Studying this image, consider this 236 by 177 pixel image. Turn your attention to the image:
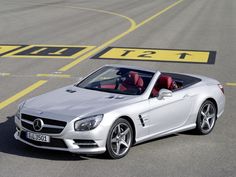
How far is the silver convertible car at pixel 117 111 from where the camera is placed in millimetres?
9484

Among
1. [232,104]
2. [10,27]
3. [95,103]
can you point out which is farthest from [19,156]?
[10,27]

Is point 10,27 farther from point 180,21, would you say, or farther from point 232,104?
point 232,104

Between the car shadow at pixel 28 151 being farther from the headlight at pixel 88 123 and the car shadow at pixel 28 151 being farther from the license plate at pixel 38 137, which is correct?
the headlight at pixel 88 123

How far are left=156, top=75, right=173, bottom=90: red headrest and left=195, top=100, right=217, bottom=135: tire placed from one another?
2.48 ft

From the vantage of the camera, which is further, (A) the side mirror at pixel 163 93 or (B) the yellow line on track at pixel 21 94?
(B) the yellow line on track at pixel 21 94

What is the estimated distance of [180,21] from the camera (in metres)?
34.1

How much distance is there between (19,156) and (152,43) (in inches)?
609

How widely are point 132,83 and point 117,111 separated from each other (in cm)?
131

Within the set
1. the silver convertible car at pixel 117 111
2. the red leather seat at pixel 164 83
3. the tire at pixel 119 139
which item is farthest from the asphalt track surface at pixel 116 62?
the red leather seat at pixel 164 83

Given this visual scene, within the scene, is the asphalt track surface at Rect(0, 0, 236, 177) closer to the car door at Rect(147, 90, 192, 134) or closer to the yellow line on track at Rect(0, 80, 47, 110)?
the yellow line on track at Rect(0, 80, 47, 110)

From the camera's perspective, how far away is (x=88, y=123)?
948cm

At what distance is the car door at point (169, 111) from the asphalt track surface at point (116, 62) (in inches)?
13.4

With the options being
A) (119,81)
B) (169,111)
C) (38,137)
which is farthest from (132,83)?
(38,137)

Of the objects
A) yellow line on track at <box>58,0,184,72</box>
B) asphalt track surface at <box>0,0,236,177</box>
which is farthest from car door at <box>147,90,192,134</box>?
yellow line on track at <box>58,0,184,72</box>
